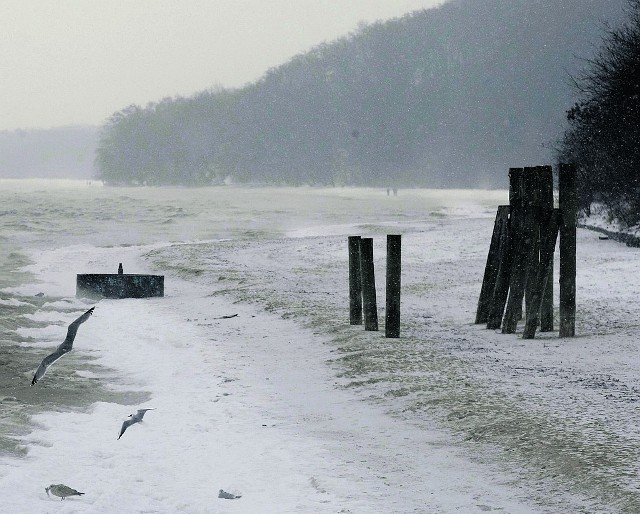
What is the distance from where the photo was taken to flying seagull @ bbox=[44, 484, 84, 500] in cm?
548

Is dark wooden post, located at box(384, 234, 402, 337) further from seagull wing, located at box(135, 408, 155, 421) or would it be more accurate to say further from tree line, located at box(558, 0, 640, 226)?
tree line, located at box(558, 0, 640, 226)

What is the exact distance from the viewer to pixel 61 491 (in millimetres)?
5520

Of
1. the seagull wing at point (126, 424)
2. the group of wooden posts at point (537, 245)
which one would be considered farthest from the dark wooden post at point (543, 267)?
the seagull wing at point (126, 424)

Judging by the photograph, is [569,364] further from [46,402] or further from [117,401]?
[46,402]

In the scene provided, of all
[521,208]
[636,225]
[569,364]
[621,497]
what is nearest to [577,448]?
[621,497]

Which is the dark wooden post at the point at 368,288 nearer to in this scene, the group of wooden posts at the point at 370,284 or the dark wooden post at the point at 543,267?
the group of wooden posts at the point at 370,284

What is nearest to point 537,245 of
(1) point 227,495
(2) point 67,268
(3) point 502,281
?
(3) point 502,281

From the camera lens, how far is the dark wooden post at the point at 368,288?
11.3 m

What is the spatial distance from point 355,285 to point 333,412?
4494mm

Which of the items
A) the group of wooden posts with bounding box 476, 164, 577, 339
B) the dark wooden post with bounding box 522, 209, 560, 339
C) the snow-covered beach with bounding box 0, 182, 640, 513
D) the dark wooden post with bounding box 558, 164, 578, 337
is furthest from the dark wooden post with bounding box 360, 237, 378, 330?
the dark wooden post with bounding box 558, 164, 578, 337

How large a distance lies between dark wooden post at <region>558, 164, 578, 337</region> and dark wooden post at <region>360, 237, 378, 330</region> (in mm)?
2123

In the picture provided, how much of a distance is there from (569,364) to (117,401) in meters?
4.13

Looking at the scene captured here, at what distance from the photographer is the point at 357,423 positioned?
719 centimetres

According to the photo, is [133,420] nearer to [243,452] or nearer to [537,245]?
[243,452]
